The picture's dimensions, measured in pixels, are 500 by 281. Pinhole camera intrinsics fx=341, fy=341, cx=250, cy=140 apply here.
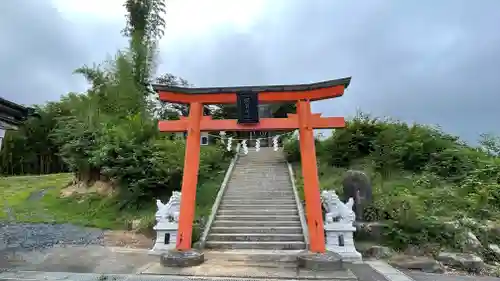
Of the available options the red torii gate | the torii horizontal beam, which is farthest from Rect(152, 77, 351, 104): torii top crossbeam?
the torii horizontal beam

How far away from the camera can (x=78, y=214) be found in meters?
9.72

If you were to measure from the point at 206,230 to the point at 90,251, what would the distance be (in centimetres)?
237

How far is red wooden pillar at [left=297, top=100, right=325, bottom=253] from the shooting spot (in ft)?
20.2

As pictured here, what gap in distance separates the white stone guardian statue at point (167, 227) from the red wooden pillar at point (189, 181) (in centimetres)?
75

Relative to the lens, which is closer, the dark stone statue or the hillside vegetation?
the hillside vegetation

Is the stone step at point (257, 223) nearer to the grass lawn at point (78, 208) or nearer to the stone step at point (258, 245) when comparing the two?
the grass lawn at point (78, 208)

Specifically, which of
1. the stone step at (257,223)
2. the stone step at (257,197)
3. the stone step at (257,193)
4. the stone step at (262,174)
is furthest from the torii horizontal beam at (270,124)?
the stone step at (262,174)

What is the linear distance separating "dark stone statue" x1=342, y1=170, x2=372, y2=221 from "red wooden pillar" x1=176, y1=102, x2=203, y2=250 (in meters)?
3.58

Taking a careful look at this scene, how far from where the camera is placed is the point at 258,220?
8188 mm

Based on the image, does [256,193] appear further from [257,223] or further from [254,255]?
[254,255]

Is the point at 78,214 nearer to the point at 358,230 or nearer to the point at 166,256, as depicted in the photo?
the point at 166,256

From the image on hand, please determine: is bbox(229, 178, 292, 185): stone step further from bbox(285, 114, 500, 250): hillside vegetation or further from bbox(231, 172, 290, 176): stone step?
bbox(285, 114, 500, 250): hillside vegetation

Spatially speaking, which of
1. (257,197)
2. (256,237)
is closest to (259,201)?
(257,197)

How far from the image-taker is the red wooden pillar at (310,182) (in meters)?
6.15
